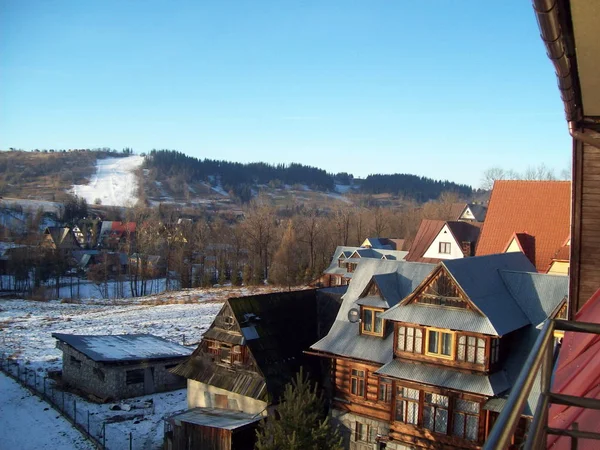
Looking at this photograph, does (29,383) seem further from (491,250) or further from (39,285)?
(39,285)

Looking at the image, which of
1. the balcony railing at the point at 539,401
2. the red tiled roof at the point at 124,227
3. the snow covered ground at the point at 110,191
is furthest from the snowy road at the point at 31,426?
the snow covered ground at the point at 110,191

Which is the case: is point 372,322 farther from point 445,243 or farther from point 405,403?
point 445,243

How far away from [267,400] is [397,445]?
4367 millimetres

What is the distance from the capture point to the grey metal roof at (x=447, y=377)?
46.7ft

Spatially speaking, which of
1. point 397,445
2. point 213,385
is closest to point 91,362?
point 213,385

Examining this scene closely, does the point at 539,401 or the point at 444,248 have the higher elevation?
the point at 539,401

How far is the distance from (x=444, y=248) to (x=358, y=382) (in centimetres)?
2240

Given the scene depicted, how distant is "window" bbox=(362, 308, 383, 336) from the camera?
17.8 metres

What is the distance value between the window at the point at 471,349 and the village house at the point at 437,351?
3 cm

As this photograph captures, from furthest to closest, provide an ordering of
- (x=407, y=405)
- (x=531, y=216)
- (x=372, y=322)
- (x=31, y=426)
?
(x=531, y=216) < (x=31, y=426) < (x=372, y=322) < (x=407, y=405)

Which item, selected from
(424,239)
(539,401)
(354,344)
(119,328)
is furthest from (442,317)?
(119,328)

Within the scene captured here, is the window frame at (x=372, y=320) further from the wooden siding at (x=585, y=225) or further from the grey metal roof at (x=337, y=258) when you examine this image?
the grey metal roof at (x=337, y=258)

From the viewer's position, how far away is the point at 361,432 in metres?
17.3

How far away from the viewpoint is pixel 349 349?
17844mm
